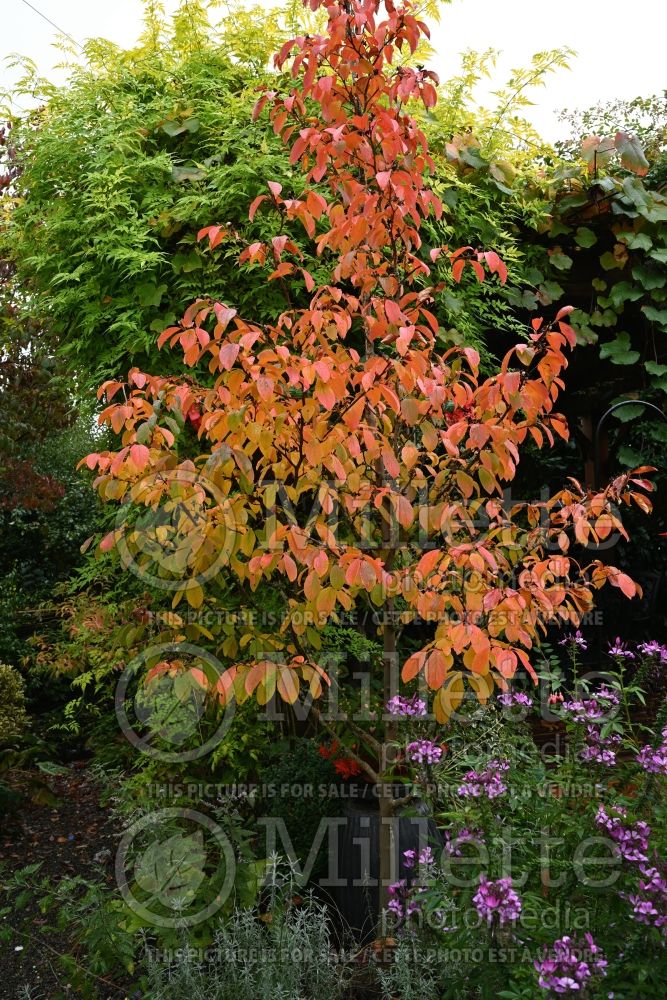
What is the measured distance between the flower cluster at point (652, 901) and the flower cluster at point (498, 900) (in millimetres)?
226

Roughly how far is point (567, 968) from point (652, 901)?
260 mm

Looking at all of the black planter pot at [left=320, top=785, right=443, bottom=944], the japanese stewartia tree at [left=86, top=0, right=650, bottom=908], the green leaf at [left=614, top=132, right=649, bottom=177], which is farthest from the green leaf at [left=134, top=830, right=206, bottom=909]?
the green leaf at [left=614, top=132, right=649, bottom=177]

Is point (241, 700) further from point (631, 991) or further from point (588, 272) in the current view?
point (588, 272)

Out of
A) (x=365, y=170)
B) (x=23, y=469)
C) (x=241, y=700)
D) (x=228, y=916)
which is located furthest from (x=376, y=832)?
(x=23, y=469)

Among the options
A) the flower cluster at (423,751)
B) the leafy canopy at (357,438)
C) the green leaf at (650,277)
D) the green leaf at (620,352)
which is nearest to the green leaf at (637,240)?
the green leaf at (650,277)

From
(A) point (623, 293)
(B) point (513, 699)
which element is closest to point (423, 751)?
(B) point (513, 699)

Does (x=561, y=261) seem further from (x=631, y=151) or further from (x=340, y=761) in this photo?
(x=340, y=761)

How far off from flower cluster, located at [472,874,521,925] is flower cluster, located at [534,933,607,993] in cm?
11

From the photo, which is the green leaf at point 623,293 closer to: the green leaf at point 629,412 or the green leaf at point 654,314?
the green leaf at point 654,314

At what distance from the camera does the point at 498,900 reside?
1.74 meters

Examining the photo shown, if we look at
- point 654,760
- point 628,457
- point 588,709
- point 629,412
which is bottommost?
point 654,760

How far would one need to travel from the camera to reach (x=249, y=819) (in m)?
3.41

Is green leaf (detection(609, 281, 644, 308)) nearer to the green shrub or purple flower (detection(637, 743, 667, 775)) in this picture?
purple flower (detection(637, 743, 667, 775))

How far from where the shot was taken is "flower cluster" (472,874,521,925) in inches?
68.2
